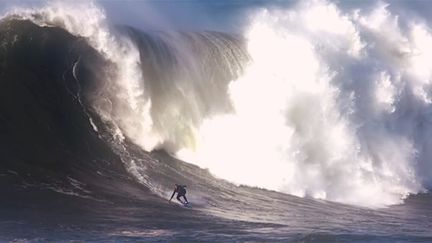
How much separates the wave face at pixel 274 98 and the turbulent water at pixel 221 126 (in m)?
0.04

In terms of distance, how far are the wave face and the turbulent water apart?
0.13 feet

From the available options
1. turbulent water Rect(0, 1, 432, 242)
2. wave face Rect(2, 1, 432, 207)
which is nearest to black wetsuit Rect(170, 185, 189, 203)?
turbulent water Rect(0, 1, 432, 242)

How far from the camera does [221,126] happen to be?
1775 cm

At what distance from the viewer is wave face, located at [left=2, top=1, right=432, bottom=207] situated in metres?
16.2

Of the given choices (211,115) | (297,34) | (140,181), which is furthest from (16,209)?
(297,34)

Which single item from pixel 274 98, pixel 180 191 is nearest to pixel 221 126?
pixel 274 98

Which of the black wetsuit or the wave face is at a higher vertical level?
the wave face

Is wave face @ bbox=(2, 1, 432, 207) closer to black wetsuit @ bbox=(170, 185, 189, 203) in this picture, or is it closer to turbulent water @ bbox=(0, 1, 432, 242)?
turbulent water @ bbox=(0, 1, 432, 242)

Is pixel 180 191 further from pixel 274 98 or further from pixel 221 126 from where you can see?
pixel 274 98

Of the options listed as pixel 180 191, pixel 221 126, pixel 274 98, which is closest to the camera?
pixel 180 191

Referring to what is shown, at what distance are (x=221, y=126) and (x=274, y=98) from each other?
59.6 inches

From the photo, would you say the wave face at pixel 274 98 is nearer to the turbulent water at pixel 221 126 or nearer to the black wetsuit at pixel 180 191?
the turbulent water at pixel 221 126

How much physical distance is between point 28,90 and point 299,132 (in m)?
6.45

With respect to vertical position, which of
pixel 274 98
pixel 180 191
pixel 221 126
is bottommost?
pixel 180 191
